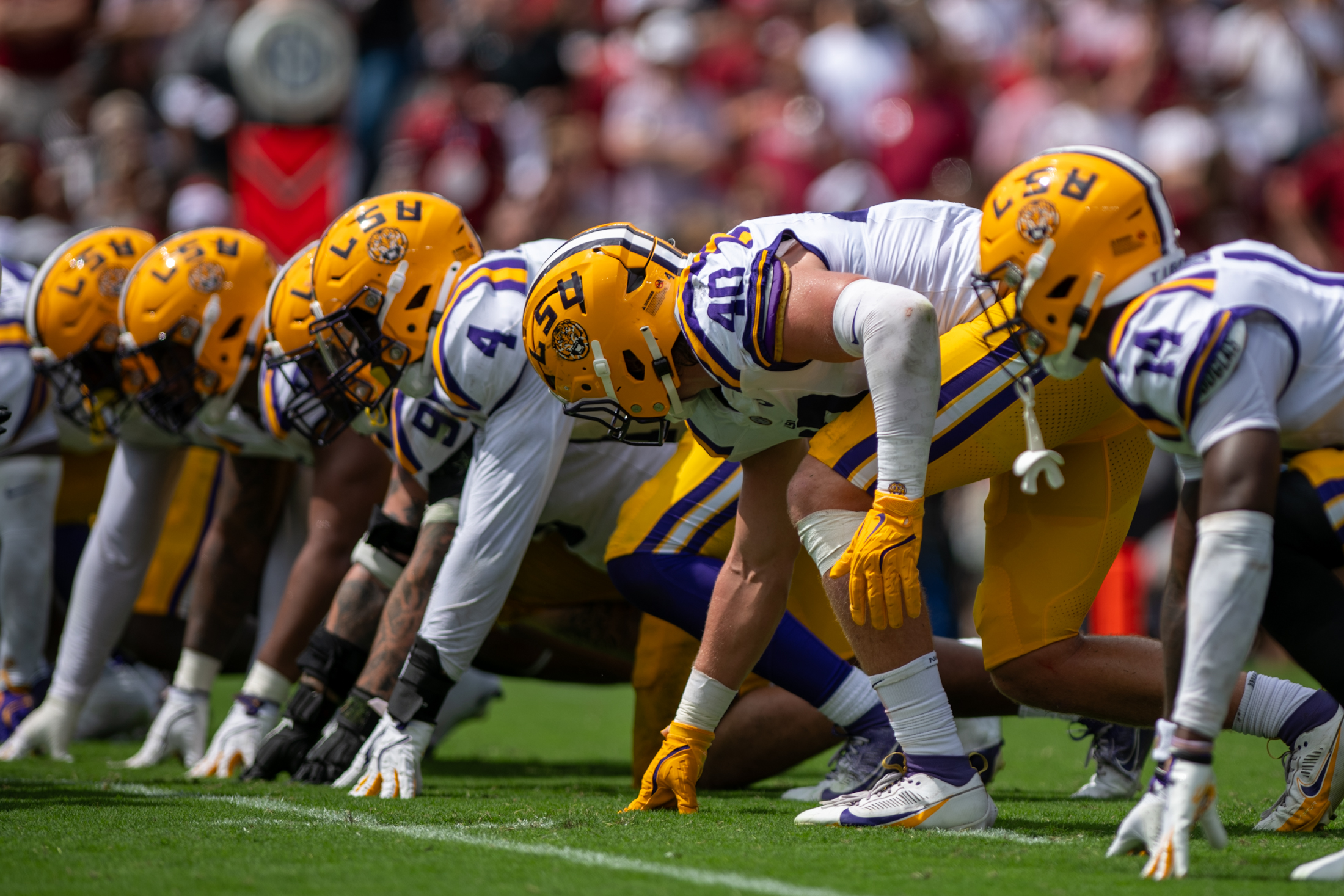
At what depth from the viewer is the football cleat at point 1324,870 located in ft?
9.46

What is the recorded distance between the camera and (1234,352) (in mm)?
2896

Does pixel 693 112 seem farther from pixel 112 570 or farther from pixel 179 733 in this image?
pixel 179 733

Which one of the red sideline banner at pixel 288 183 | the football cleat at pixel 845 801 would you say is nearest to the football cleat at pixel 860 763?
the football cleat at pixel 845 801

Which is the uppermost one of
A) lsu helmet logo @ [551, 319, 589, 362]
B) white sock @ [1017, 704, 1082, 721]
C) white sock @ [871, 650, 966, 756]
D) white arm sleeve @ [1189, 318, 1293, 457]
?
lsu helmet logo @ [551, 319, 589, 362]

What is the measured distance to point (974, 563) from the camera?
37.0 ft

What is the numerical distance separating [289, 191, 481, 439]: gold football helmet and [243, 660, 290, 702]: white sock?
1.15m

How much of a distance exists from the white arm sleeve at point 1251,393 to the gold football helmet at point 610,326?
58.3 inches

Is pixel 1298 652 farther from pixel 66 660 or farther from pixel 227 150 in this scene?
pixel 227 150

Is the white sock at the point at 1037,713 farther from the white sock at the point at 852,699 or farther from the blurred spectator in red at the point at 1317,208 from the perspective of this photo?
the blurred spectator in red at the point at 1317,208

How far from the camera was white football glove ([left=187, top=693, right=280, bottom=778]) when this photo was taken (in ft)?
17.0

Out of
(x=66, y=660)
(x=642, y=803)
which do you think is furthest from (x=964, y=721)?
(x=66, y=660)

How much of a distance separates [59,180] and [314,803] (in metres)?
8.03

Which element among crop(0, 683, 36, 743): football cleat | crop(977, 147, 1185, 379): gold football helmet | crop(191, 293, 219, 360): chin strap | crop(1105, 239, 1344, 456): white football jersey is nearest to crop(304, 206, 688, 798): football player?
crop(191, 293, 219, 360): chin strap

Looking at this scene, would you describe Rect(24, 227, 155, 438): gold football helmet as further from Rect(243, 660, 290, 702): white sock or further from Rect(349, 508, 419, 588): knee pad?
Result: Rect(349, 508, 419, 588): knee pad
